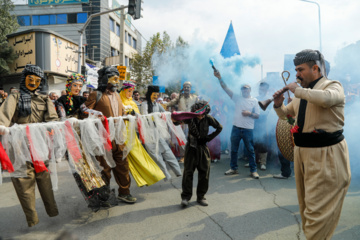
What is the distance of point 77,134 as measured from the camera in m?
3.34

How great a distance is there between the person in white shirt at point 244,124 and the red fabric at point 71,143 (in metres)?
3.30

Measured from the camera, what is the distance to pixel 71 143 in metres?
3.21

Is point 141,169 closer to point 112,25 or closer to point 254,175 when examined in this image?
point 254,175

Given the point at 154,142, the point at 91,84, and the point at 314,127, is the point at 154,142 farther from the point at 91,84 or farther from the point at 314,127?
the point at 91,84

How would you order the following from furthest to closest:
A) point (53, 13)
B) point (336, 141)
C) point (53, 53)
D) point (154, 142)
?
point (53, 13), point (53, 53), point (154, 142), point (336, 141)

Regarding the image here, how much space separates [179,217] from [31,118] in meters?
2.24

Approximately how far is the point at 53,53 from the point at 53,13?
12.7 metres

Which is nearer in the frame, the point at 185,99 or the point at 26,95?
the point at 26,95

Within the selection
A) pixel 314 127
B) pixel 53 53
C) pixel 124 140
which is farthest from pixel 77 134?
pixel 53 53

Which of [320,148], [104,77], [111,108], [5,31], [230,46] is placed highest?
[5,31]

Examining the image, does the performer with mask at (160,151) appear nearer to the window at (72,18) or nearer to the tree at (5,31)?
the tree at (5,31)

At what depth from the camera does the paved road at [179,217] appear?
10.1ft

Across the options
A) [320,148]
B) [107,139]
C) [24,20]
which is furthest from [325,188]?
[24,20]

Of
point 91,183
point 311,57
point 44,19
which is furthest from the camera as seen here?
point 44,19
